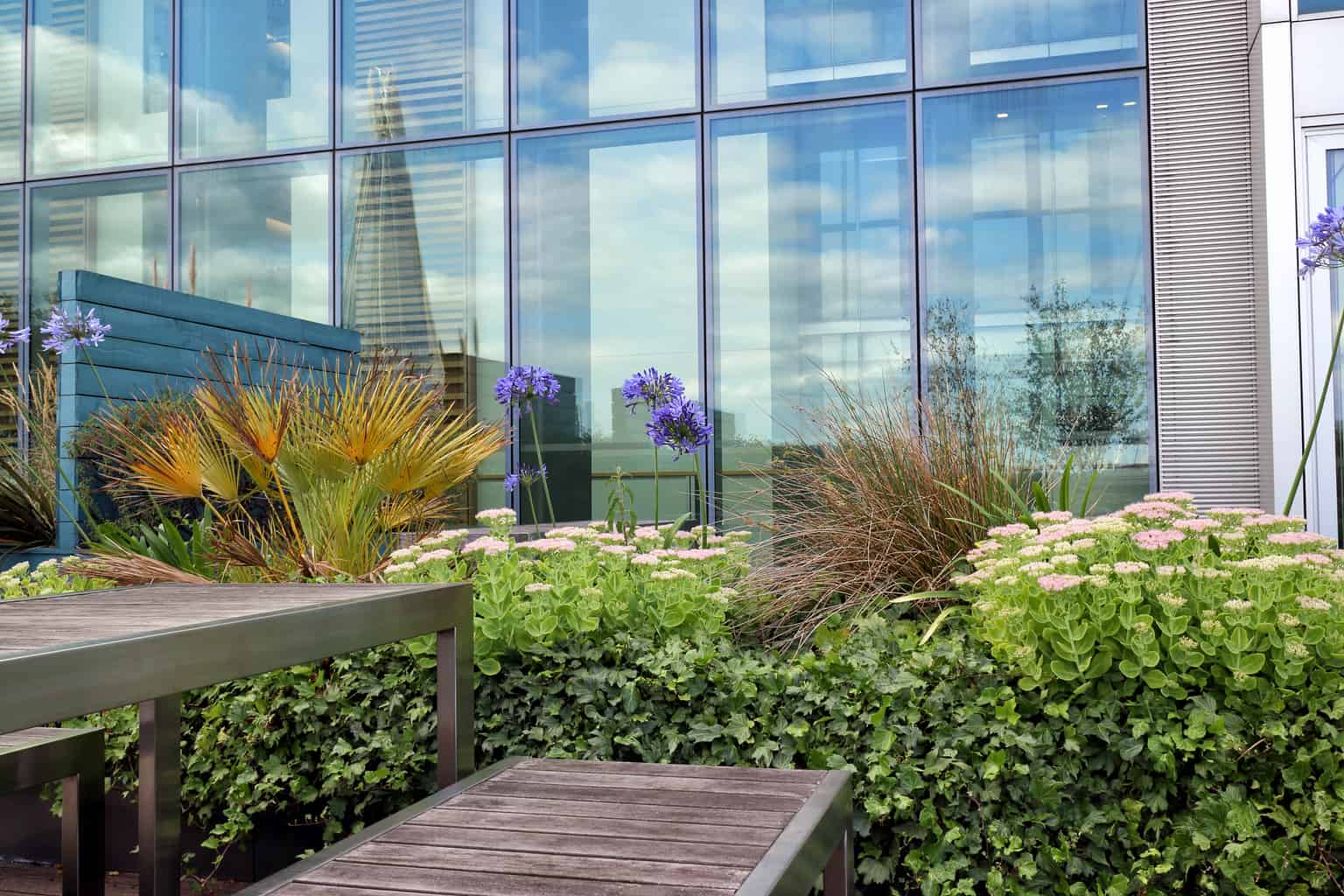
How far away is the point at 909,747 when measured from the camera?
2.22 meters

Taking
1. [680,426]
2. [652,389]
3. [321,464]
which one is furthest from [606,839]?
[652,389]

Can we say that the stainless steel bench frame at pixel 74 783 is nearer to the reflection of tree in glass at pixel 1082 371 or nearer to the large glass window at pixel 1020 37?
the reflection of tree in glass at pixel 1082 371

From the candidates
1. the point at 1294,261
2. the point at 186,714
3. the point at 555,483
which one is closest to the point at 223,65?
the point at 555,483

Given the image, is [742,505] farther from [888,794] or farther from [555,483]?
[888,794]

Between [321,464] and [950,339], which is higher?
[950,339]

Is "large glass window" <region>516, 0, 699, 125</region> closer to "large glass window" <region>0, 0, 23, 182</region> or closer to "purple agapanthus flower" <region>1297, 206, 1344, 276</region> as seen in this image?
"large glass window" <region>0, 0, 23, 182</region>

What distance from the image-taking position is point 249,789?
8.29 ft

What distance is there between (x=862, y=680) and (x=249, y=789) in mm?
1471

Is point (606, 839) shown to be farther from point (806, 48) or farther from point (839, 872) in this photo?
point (806, 48)

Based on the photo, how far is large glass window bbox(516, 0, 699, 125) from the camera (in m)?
6.78

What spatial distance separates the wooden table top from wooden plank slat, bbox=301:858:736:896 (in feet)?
1.03

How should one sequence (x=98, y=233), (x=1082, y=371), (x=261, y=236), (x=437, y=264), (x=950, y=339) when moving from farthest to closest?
(x=98, y=233) → (x=261, y=236) → (x=437, y=264) → (x=950, y=339) → (x=1082, y=371)

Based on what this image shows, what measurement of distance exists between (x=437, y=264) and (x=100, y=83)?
3.09 m

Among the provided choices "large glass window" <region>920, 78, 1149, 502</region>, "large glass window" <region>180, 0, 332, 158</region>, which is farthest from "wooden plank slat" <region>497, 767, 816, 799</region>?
"large glass window" <region>180, 0, 332, 158</region>
